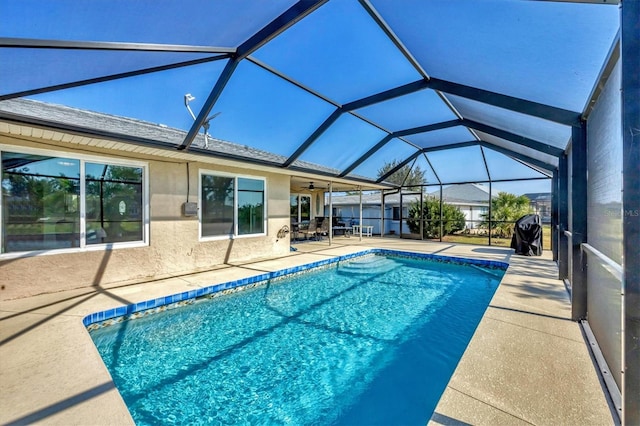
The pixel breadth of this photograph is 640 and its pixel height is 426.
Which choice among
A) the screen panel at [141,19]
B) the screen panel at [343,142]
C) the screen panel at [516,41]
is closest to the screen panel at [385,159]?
the screen panel at [343,142]

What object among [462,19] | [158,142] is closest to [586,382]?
[462,19]

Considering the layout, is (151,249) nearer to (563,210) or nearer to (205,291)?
(205,291)

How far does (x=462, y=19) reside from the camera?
129 inches

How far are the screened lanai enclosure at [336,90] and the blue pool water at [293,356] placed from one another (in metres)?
1.69

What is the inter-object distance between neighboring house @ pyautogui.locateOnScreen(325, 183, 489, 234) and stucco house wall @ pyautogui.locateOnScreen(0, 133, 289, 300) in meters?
10.6

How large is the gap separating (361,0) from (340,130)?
173 inches

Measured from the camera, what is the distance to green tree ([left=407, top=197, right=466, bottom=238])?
14406 millimetres

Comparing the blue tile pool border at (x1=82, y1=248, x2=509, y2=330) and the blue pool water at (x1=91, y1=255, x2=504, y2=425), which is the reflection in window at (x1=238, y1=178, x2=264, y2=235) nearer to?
the blue tile pool border at (x1=82, y1=248, x2=509, y2=330)

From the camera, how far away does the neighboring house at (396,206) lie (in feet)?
59.0

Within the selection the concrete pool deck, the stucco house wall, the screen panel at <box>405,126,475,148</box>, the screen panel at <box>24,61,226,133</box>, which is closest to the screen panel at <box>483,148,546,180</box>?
the screen panel at <box>405,126,475,148</box>

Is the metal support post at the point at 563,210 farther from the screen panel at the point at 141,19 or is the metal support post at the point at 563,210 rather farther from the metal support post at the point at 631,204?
the screen panel at the point at 141,19

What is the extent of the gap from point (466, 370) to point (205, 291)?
439cm

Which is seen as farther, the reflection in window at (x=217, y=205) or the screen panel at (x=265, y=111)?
the reflection in window at (x=217, y=205)

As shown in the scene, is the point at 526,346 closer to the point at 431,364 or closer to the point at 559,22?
the point at 431,364
